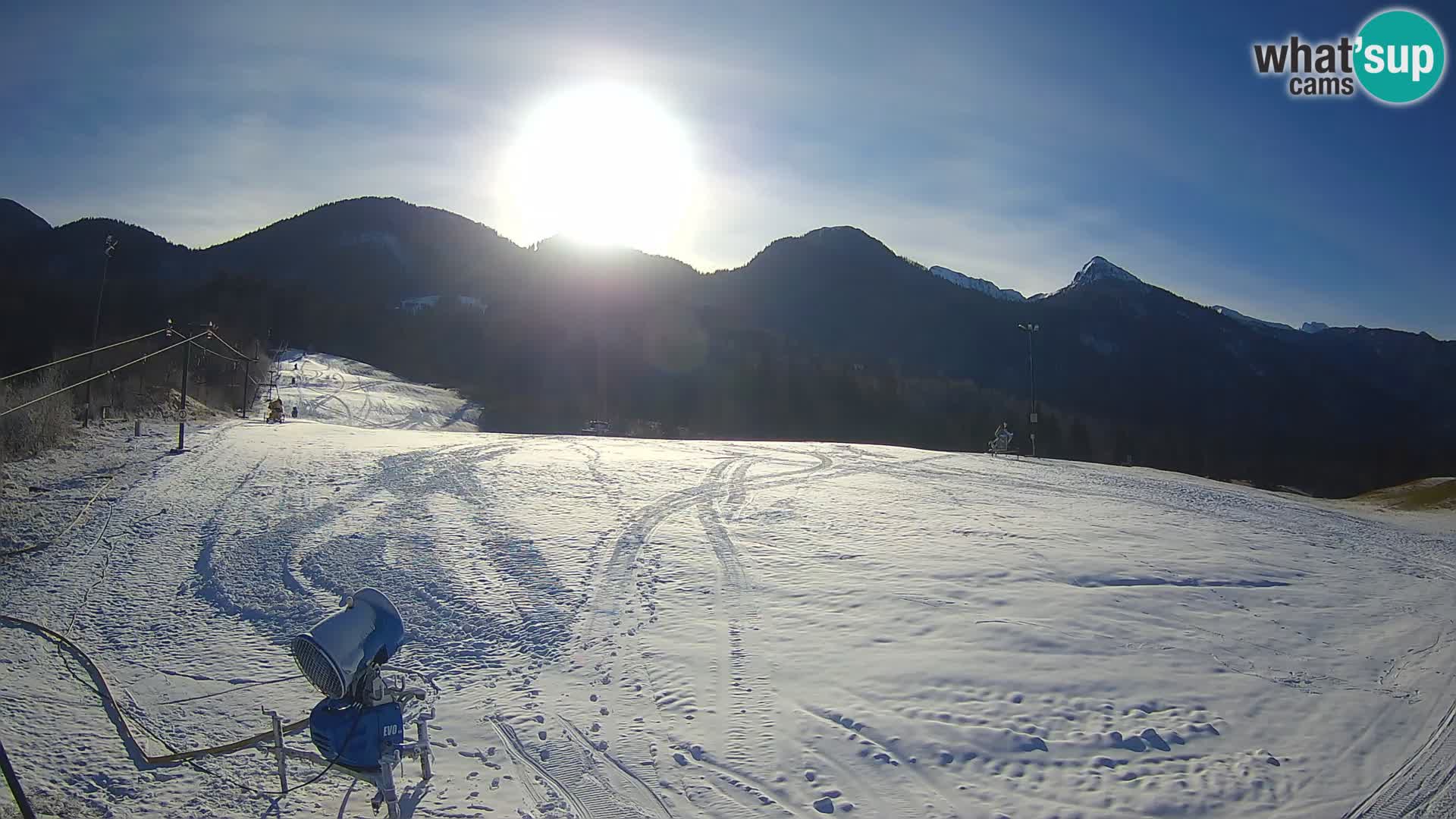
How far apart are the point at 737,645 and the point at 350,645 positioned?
4008 millimetres

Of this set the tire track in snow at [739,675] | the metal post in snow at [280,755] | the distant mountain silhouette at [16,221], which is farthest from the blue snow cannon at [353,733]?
the distant mountain silhouette at [16,221]

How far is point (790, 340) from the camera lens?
115 metres

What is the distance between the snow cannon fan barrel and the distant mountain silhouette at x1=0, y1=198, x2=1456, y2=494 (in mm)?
46795

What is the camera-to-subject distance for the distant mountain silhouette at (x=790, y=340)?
81.9m

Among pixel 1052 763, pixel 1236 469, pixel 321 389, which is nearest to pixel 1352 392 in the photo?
pixel 1236 469

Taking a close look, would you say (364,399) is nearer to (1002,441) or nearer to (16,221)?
(1002,441)

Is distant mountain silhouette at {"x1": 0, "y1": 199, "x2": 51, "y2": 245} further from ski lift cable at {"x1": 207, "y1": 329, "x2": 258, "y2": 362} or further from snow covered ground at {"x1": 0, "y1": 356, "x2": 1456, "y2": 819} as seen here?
snow covered ground at {"x1": 0, "y1": 356, "x2": 1456, "y2": 819}

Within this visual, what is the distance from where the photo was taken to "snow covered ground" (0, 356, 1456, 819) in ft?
17.6

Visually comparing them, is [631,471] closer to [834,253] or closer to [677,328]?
[677,328]

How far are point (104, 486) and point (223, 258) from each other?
18784 cm

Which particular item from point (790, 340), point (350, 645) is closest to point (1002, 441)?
point (350, 645)

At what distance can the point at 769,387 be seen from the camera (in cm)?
8269

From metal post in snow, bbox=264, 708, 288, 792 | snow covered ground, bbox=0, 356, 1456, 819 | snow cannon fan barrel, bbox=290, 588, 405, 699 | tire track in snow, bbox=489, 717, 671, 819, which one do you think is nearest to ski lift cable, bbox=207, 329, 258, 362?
snow covered ground, bbox=0, 356, 1456, 819

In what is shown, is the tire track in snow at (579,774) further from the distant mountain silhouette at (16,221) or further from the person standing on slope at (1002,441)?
the distant mountain silhouette at (16,221)
